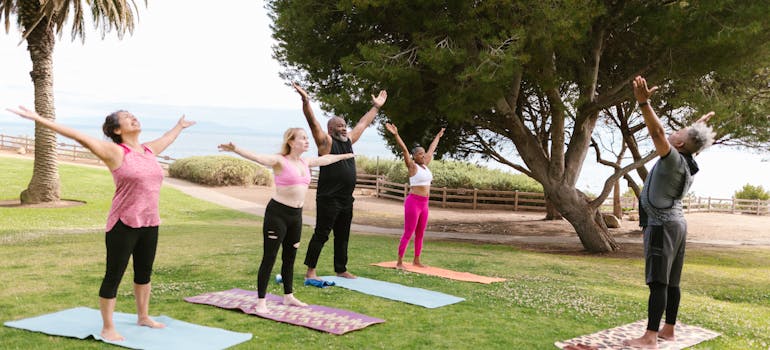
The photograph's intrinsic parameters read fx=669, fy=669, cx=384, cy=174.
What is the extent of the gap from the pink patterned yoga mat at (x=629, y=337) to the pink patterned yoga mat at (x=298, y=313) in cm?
181

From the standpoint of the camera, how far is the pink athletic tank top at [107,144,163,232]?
5090 mm

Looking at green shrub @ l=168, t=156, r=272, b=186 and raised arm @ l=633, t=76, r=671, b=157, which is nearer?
raised arm @ l=633, t=76, r=671, b=157

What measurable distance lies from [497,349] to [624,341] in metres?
1.19

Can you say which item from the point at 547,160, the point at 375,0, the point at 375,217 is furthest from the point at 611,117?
the point at 375,0

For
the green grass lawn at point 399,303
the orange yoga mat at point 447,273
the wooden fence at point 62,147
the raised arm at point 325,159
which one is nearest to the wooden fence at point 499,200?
the wooden fence at point 62,147

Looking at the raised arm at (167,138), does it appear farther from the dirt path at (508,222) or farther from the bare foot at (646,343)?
the dirt path at (508,222)

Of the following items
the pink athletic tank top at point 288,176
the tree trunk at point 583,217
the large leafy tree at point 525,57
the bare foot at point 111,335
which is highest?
the large leafy tree at point 525,57

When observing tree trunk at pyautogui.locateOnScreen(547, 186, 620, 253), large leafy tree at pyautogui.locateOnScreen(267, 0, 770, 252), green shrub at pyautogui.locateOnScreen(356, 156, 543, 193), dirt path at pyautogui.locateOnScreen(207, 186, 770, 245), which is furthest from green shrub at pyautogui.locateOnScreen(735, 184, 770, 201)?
tree trunk at pyautogui.locateOnScreen(547, 186, 620, 253)

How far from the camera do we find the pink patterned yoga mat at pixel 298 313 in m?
5.96

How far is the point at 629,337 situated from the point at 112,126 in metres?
4.74

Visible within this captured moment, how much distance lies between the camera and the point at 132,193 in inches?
202

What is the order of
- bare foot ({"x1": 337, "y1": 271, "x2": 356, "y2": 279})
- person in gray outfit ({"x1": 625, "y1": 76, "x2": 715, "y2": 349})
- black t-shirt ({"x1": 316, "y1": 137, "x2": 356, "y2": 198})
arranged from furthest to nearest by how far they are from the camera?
1. bare foot ({"x1": 337, "y1": 271, "x2": 356, "y2": 279})
2. black t-shirt ({"x1": 316, "y1": 137, "x2": 356, "y2": 198})
3. person in gray outfit ({"x1": 625, "y1": 76, "x2": 715, "y2": 349})

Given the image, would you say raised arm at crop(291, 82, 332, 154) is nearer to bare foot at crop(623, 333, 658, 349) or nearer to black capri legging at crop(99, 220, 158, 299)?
black capri legging at crop(99, 220, 158, 299)

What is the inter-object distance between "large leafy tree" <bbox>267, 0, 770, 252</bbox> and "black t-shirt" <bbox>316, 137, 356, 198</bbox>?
626 cm
